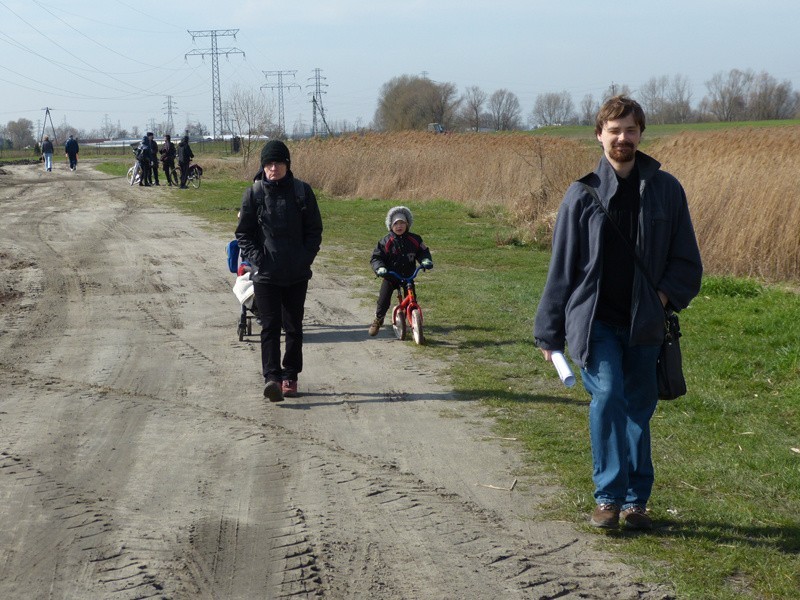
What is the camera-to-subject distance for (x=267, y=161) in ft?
25.5

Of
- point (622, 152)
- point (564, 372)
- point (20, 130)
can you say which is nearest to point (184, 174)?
point (622, 152)

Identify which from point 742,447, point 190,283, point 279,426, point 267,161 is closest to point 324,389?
point 279,426

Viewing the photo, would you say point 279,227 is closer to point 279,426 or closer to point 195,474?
point 279,426

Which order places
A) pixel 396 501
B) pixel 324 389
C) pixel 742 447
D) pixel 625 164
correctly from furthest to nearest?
pixel 324 389 → pixel 742 447 → pixel 396 501 → pixel 625 164

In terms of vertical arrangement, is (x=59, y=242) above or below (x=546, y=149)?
below

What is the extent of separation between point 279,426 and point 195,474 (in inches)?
47.5

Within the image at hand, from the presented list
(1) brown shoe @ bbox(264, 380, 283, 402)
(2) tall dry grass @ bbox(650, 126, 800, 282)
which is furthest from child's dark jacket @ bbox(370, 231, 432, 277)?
(2) tall dry grass @ bbox(650, 126, 800, 282)

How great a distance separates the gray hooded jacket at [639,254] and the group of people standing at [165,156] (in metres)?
30.6

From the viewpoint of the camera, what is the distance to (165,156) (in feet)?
116

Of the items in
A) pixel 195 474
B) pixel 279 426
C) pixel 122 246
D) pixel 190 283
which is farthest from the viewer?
pixel 122 246

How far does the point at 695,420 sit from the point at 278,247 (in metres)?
3.43

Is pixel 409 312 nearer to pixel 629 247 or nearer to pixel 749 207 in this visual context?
pixel 629 247

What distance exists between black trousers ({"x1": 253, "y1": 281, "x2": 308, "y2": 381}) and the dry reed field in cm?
864

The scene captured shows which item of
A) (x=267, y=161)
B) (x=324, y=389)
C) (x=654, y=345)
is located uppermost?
(x=267, y=161)
